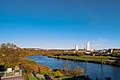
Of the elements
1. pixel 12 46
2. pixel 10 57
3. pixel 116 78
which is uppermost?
pixel 12 46

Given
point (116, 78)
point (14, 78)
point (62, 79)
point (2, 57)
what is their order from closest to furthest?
point (14, 78)
point (62, 79)
point (2, 57)
point (116, 78)

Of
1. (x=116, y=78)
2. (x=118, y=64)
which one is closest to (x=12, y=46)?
(x=116, y=78)

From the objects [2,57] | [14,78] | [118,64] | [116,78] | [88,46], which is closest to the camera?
[14,78]

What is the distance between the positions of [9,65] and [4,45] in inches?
190

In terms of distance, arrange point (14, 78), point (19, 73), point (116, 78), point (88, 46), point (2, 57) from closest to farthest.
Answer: point (14, 78), point (19, 73), point (2, 57), point (116, 78), point (88, 46)

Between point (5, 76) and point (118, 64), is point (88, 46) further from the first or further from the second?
point (5, 76)

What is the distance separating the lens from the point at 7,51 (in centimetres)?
2789

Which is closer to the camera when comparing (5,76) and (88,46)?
(5,76)

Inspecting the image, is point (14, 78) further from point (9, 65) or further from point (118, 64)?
point (118, 64)

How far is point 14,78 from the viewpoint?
20.2m

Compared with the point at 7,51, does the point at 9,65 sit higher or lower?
lower

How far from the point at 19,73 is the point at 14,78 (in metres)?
2.18

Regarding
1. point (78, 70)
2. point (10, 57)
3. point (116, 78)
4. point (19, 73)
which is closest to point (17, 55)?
point (10, 57)

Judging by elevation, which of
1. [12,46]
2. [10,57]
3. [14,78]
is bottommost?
[14,78]
